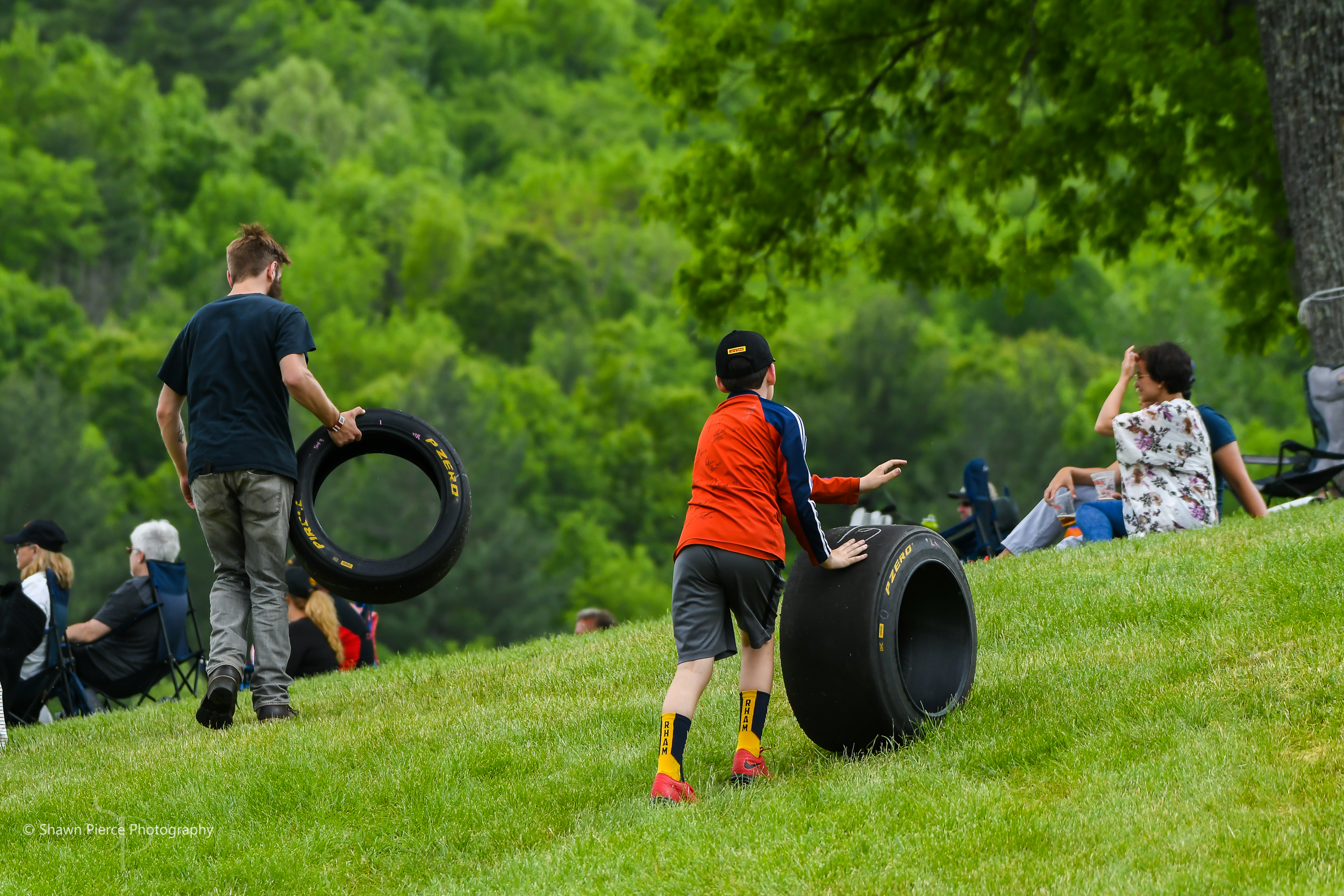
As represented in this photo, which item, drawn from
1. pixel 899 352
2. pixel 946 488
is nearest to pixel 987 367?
pixel 899 352

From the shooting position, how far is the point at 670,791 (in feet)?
18.5

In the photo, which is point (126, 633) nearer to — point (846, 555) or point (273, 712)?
point (273, 712)

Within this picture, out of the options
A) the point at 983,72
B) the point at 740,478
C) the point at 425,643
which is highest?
the point at 983,72

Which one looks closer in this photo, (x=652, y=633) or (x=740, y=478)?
(x=740, y=478)

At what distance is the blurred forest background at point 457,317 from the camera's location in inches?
2272

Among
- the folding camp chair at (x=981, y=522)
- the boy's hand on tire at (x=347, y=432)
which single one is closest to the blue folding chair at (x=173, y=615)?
the boy's hand on tire at (x=347, y=432)

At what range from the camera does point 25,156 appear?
266 ft

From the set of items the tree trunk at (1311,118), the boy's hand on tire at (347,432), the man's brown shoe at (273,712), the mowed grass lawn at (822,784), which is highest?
the tree trunk at (1311,118)

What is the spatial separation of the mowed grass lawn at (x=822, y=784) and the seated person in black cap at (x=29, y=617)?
5.25ft

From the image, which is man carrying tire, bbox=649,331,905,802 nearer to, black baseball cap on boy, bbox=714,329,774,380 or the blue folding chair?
black baseball cap on boy, bbox=714,329,774,380

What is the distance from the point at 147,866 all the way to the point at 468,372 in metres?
65.4

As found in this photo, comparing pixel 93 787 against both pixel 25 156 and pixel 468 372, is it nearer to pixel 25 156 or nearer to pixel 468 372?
pixel 468 372

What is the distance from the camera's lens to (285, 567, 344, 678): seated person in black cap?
11258 mm

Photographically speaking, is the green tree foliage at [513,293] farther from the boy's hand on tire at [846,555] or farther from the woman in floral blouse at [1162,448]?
the boy's hand on tire at [846,555]
